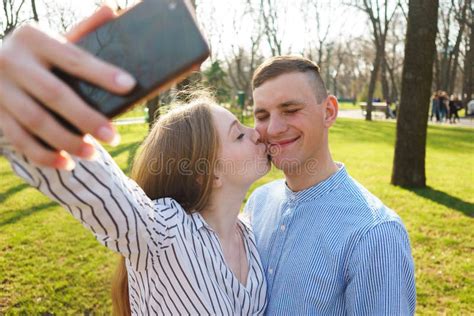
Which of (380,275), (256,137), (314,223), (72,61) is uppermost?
(72,61)

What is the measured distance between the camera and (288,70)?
235 cm

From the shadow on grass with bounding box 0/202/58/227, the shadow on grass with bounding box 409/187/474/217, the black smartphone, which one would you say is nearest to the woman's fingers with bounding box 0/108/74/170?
the black smartphone

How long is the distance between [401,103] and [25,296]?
7.25 metres

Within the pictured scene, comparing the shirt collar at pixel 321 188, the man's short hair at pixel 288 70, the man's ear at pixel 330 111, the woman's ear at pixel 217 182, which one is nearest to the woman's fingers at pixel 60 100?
the woman's ear at pixel 217 182

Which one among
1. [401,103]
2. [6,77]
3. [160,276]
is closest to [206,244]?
[160,276]

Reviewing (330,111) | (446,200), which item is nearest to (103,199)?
(330,111)

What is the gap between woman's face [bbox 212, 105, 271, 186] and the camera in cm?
206

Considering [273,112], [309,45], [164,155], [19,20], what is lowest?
[164,155]

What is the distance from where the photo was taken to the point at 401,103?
834 cm

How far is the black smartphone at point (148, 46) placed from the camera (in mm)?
864

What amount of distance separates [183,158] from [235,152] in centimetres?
27

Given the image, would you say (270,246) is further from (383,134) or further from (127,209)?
(383,134)

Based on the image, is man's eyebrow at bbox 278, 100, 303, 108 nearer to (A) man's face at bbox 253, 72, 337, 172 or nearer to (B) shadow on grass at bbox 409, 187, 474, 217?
(A) man's face at bbox 253, 72, 337, 172

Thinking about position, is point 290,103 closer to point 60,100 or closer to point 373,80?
point 60,100
